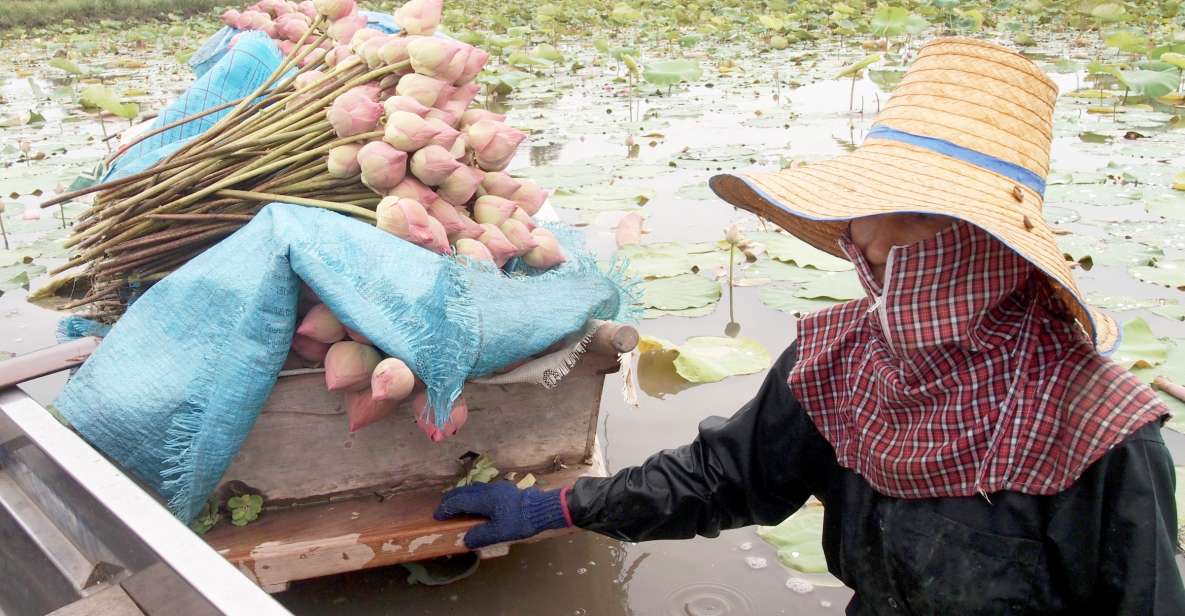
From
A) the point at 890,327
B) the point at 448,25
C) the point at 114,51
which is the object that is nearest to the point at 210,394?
the point at 890,327

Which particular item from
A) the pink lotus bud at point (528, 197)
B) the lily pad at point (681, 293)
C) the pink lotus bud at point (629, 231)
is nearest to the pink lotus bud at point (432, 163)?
the pink lotus bud at point (528, 197)

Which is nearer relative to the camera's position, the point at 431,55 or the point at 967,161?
the point at 967,161

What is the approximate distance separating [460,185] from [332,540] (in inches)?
26.8

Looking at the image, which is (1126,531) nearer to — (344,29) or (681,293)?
(344,29)

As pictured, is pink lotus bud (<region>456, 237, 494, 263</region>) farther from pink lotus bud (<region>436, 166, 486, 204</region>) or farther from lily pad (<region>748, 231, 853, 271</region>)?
lily pad (<region>748, 231, 853, 271</region>)

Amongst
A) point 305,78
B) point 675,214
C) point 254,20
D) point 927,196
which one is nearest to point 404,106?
point 305,78

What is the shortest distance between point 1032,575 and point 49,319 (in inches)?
124

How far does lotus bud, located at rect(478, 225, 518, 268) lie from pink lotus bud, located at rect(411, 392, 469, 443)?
0.32 m

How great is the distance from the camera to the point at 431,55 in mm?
1724

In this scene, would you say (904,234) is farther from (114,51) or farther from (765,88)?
(114,51)

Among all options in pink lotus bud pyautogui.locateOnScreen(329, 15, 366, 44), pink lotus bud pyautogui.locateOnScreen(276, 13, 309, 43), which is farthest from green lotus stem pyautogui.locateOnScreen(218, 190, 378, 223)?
pink lotus bud pyautogui.locateOnScreen(276, 13, 309, 43)

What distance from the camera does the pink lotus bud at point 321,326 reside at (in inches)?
59.9

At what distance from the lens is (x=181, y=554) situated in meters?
0.83

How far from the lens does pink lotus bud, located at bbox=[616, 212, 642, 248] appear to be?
3344 millimetres
